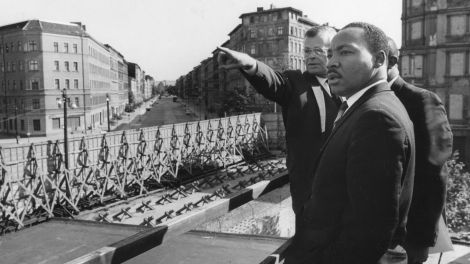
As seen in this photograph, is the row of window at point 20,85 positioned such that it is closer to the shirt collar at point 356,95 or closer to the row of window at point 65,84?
the row of window at point 65,84

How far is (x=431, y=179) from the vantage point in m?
3.04

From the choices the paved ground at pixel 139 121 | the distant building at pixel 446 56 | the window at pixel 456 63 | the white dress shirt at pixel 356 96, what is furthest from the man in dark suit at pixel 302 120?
the paved ground at pixel 139 121

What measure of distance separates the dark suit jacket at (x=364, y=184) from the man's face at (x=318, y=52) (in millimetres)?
1548

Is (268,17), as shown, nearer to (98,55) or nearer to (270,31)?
(270,31)

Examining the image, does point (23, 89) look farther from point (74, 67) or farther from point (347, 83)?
point (347, 83)

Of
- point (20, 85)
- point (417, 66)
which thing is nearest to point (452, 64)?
point (417, 66)

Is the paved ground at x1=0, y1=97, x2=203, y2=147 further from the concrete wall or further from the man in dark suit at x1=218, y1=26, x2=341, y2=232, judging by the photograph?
the man in dark suit at x1=218, y1=26, x2=341, y2=232

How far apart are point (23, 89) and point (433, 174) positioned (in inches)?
2754

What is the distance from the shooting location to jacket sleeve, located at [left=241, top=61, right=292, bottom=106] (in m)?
3.16

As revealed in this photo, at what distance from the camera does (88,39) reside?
71.9 metres

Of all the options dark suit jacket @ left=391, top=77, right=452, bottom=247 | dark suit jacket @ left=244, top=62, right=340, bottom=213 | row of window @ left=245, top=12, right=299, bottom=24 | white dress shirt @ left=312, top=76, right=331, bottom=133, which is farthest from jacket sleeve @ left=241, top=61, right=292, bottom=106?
row of window @ left=245, top=12, right=299, bottom=24

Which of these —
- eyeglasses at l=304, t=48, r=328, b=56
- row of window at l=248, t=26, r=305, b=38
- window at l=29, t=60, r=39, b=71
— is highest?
row of window at l=248, t=26, r=305, b=38

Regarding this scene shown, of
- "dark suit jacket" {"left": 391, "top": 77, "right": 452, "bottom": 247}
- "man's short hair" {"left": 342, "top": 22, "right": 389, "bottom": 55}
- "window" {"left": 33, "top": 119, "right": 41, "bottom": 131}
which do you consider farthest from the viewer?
"window" {"left": 33, "top": 119, "right": 41, "bottom": 131}

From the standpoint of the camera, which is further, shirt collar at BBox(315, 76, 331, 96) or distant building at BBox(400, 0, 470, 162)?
distant building at BBox(400, 0, 470, 162)
